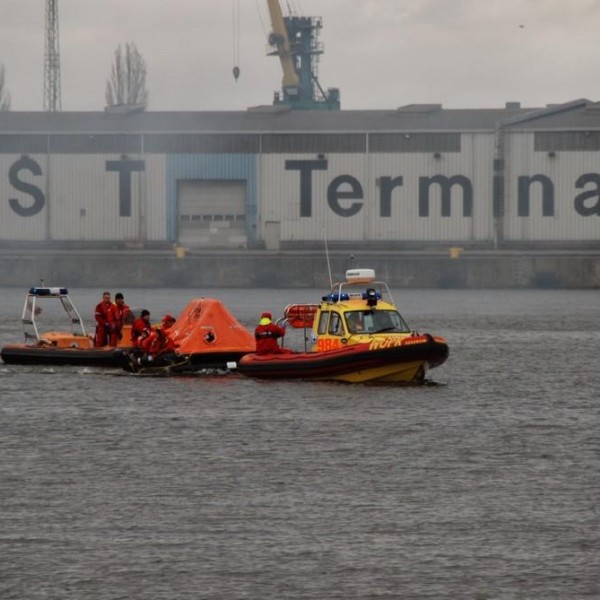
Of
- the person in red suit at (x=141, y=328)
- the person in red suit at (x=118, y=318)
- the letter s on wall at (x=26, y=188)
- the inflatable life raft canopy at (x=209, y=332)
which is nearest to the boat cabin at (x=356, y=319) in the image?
the inflatable life raft canopy at (x=209, y=332)

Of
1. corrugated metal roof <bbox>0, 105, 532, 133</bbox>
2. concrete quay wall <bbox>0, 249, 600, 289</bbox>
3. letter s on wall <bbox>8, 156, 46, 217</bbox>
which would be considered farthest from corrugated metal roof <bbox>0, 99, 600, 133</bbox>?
concrete quay wall <bbox>0, 249, 600, 289</bbox>

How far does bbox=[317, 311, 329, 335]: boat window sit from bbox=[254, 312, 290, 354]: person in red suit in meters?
0.62

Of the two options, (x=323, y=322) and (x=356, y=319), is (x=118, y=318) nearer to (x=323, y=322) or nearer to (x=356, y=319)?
(x=323, y=322)

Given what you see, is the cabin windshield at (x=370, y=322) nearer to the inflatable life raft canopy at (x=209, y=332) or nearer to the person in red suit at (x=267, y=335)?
the person in red suit at (x=267, y=335)

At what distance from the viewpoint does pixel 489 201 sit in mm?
70125

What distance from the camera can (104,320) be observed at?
31.9 meters

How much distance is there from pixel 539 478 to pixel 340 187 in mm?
51240

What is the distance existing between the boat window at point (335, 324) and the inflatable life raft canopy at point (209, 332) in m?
3.36

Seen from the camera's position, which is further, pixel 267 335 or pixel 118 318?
pixel 118 318

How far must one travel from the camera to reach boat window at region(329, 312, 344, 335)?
28.4m

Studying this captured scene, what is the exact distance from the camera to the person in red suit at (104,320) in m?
31.8

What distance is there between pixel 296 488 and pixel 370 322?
9.35 metres

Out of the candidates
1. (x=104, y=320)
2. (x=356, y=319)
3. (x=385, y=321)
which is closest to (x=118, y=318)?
(x=104, y=320)

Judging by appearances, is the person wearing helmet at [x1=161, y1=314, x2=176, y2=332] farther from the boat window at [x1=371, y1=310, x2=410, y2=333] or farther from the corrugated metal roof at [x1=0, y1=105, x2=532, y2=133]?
the corrugated metal roof at [x1=0, y1=105, x2=532, y2=133]
